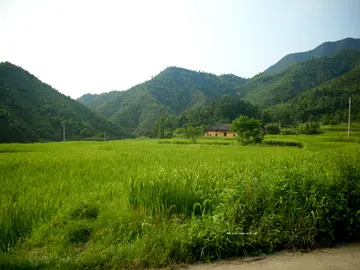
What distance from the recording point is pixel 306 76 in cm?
11531

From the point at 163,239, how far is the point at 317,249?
2.28m

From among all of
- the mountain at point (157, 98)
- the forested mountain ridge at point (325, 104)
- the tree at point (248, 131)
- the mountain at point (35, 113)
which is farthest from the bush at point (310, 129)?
the mountain at point (35, 113)

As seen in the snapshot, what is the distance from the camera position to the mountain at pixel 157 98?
103m

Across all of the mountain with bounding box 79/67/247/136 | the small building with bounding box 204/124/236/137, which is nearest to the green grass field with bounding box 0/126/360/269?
the small building with bounding box 204/124/236/137

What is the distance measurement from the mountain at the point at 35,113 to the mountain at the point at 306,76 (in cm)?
7537

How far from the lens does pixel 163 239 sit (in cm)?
321

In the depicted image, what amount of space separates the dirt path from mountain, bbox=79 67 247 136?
271 ft

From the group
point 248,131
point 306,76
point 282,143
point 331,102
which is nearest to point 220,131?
point 248,131

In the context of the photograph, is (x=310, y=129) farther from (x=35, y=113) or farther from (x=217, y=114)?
(x=35, y=113)

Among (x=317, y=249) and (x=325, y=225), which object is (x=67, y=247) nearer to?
(x=317, y=249)

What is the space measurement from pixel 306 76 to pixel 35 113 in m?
118

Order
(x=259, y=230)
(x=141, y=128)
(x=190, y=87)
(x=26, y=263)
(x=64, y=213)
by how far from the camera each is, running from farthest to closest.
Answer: (x=190, y=87) → (x=141, y=128) → (x=64, y=213) → (x=259, y=230) → (x=26, y=263)

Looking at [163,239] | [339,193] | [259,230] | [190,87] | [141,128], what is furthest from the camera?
[190,87]

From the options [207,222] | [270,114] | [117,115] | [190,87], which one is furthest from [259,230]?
[190,87]
